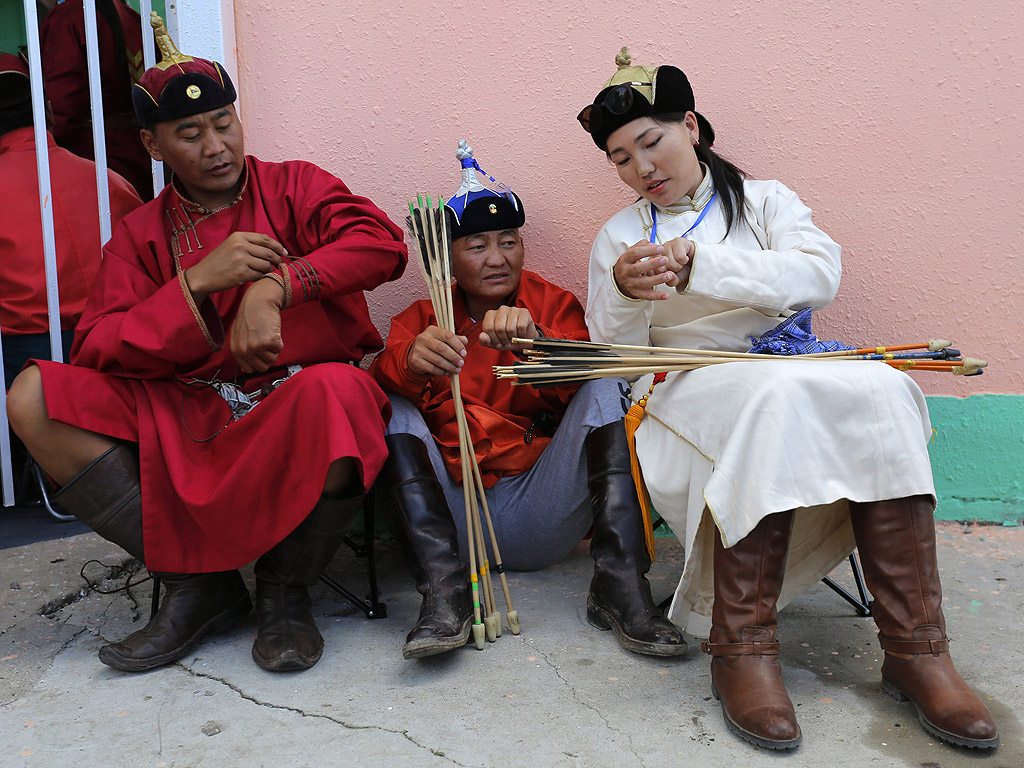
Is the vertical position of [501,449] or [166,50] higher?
[166,50]

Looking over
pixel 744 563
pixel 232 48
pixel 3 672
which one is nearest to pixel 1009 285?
pixel 744 563

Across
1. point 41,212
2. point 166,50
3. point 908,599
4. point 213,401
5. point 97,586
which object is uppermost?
point 166,50

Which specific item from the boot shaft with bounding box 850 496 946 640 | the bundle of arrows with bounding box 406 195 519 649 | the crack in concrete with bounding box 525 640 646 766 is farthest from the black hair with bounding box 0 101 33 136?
the boot shaft with bounding box 850 496 946 640

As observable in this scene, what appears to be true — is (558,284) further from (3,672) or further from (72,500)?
(3,672)

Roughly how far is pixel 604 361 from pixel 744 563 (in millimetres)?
579

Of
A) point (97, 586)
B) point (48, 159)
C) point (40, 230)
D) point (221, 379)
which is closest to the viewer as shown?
point (221, 379)

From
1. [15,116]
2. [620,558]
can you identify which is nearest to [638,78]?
[620,558]

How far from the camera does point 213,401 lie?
7.75ft

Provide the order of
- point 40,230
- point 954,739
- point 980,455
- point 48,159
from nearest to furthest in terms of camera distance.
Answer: point 954,739 → point 980,455 → point 48,159 → point 40,230

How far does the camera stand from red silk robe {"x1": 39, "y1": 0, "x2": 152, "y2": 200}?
3418 mm

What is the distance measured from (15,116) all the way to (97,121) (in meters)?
0.65

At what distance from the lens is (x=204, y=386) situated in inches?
95.1

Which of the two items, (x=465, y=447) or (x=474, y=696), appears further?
(x=465, y=447)

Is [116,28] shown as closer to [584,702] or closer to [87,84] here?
[87,84]
